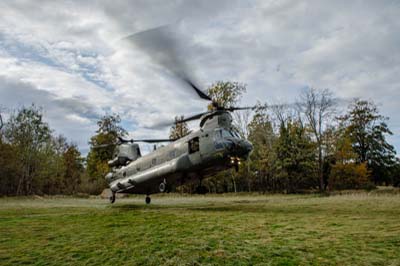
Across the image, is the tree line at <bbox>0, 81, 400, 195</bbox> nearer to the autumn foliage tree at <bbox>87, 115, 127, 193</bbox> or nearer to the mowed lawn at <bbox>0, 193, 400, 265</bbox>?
the autumn foliage tree at <bbox>87, 115, 127, 193</bbox>

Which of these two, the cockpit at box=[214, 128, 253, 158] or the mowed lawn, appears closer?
the mowed lawn

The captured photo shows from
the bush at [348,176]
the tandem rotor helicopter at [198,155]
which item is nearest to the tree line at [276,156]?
the bush at [348,176]

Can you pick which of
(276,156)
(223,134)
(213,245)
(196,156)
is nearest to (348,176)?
(276,156)

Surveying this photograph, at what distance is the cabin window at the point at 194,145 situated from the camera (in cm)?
1566

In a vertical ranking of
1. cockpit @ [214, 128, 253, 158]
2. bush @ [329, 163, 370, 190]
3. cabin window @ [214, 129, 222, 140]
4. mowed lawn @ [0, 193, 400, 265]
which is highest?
cabin window @ [214, 129, 222, 140]

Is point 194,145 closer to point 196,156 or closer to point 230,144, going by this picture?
point 196,156

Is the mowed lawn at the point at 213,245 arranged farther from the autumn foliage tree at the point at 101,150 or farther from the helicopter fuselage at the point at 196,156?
the autumn foliage tree at the point at 101,150

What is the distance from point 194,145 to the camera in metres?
15.9

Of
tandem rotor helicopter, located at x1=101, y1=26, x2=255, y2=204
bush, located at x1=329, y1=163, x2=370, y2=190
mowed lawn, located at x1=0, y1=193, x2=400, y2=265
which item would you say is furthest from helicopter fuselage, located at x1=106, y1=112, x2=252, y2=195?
bush, located at x1=329, y1=163, x2=370, y2=190

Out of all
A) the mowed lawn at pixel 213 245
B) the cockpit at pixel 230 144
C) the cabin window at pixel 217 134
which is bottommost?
the mowed lawn at pixel 213 245

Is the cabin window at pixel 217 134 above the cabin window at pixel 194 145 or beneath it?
above

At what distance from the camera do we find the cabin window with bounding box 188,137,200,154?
1566 centimetres

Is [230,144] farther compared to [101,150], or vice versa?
[101,150]

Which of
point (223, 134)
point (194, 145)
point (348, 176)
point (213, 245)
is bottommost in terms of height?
point (213, 245)
